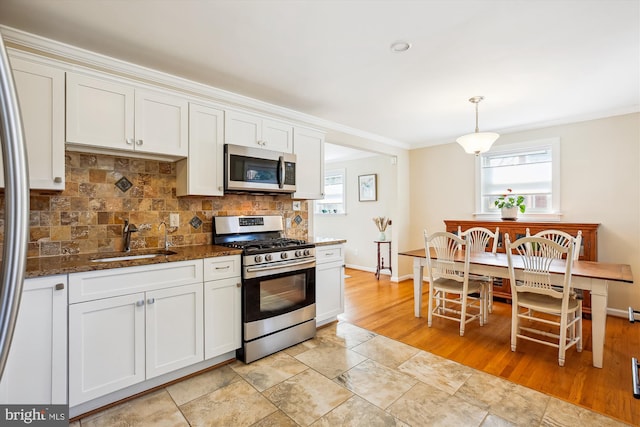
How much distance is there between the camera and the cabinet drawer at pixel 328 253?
131 inches

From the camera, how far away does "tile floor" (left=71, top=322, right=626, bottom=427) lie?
1982mm

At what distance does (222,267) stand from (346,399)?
1314 mm

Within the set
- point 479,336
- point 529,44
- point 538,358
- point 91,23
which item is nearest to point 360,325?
point 479,336

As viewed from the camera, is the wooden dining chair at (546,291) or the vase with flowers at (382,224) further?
the vase with flowers at (382,224)

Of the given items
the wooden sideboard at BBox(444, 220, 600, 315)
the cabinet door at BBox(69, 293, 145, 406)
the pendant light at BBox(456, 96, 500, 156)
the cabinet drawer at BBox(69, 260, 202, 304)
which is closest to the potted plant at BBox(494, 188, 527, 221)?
the wooden sideboard at BBox(444, 220, 600, 315)

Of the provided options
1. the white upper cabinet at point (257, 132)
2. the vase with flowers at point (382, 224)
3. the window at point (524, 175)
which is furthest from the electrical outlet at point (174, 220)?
the window at point (524, 175)

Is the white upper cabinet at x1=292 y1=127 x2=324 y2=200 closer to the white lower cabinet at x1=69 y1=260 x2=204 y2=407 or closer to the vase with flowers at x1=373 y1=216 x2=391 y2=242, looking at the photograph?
the white lower cabinet at x1=69 y1=260 x2=204 y2=407

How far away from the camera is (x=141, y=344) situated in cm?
216

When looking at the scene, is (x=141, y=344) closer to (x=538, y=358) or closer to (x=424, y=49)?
(x=424, y=49)

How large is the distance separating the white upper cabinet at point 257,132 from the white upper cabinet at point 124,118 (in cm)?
42

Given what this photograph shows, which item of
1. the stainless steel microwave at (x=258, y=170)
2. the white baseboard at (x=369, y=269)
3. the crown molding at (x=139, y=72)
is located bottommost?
the white baseboard at (x=369, y=269)

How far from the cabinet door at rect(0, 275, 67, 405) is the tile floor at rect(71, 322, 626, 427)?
33 cm

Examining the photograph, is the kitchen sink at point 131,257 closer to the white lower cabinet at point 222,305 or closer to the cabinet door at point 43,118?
the white lower cabinet at point 222,305

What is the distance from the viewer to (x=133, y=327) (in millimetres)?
2127
